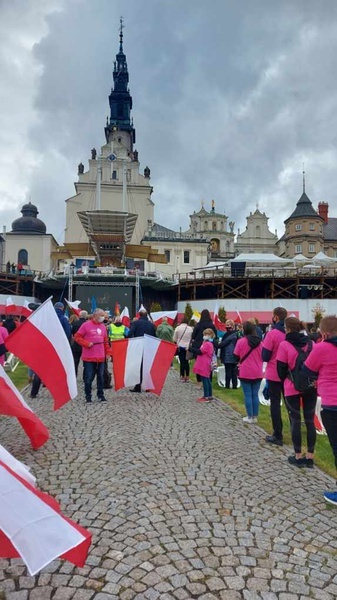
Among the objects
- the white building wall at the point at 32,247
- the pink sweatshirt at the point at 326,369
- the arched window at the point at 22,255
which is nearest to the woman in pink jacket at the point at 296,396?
the pink sweatshirt at the point at 326,369

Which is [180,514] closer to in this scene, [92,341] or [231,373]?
[92,341]

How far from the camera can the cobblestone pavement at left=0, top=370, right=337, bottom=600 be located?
3.11 metres

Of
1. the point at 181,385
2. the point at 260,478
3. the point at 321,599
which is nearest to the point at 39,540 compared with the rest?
the point at 321,599

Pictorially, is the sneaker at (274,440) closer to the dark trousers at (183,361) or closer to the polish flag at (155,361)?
the polish flag at (155,361)

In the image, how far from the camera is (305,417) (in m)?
5.89

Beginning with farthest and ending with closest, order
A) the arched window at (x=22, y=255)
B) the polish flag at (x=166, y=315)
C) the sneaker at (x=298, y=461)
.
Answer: the arched window at (x=22, y=255) < the polish flag at (x=166, y=315) < the sneaker at (x=298, y=461)

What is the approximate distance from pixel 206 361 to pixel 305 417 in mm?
4102

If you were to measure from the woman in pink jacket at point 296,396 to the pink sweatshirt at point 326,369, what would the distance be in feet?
3.04

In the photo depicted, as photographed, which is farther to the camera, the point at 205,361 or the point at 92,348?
the point at 205,361

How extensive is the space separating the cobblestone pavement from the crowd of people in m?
0.62

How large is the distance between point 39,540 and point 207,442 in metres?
4.33

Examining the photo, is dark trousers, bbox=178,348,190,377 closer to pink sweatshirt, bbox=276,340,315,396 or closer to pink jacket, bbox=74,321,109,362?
pink jacket, bbox=74,321,109,362

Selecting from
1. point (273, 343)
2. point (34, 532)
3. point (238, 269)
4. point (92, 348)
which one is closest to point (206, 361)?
point (92, 348)

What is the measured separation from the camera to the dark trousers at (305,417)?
19.1 ft
